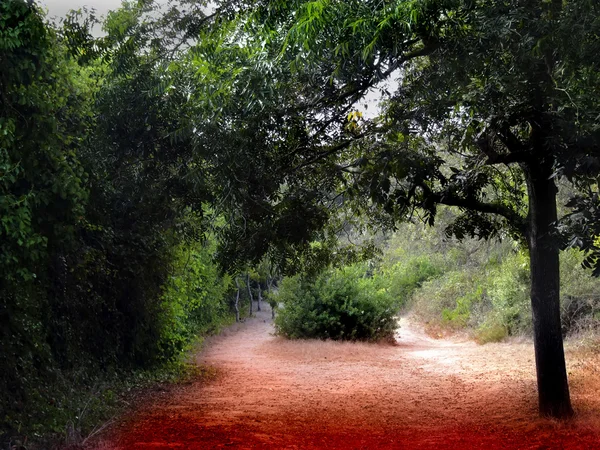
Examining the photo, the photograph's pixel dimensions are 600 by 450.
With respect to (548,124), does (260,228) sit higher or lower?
lower

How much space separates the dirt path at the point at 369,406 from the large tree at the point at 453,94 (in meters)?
1.24

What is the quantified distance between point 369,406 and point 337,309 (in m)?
10.9

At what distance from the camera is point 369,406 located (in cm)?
1072

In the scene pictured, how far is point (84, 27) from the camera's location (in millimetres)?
9141

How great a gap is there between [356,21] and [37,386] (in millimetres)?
5780

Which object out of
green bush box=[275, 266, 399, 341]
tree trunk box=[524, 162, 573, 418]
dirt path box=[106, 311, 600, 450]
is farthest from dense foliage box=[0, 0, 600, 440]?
green bush box=[275, 266, 399, 341]

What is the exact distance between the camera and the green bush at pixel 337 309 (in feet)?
71.1

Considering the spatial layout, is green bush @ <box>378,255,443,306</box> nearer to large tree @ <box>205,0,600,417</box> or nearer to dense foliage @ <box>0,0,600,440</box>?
dense foliage @ <box>0,0,600,440</box>

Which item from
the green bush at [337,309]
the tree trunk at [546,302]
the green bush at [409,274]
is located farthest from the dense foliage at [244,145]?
the green bush at [409,274]

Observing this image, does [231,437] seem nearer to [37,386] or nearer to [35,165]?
[37,386]

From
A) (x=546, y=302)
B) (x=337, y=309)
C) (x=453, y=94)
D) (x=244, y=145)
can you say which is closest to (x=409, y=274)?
(x=337, y=309)

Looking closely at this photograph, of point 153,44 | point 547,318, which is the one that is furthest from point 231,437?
point 153,44

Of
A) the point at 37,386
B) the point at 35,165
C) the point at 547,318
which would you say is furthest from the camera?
the point at 547,318

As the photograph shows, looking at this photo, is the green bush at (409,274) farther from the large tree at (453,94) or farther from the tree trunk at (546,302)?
the tree trunk at (546,302)
